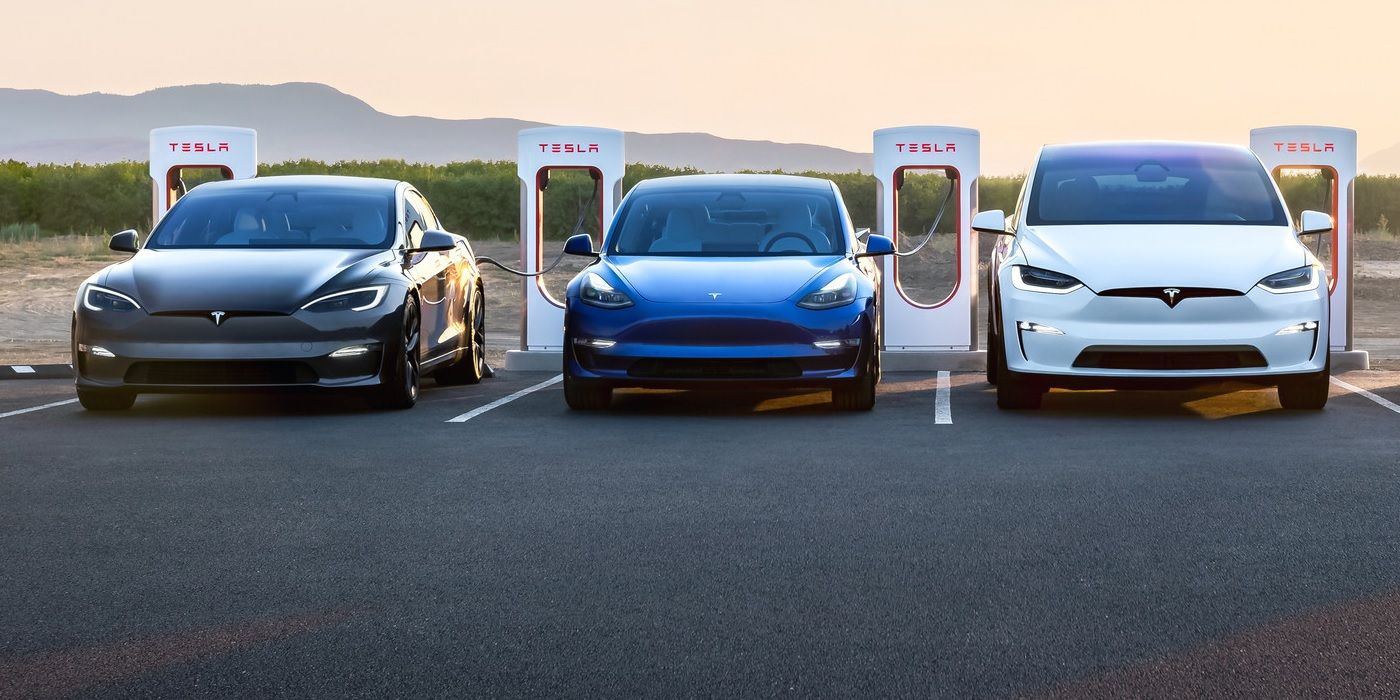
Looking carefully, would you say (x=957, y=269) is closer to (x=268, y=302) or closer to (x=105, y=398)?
(x=268, y=302)

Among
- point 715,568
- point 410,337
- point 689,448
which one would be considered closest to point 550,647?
point 715,568

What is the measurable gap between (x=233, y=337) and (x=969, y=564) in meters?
5.96

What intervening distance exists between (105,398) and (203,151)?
17.6 feet

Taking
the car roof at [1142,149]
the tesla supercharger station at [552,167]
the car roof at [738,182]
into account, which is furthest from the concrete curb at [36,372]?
the car roof at [1142,149]

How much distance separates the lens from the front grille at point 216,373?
10.3 meters

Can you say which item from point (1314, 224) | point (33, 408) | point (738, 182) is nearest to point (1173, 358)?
point (1314, 224)

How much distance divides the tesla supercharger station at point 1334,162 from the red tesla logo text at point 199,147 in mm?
9455

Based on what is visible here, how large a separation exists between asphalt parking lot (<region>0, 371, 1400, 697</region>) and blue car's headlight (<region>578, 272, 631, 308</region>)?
0.91 m

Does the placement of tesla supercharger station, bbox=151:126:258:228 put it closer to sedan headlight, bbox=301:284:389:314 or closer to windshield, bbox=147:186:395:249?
windshield, bbox=147:186:395:249

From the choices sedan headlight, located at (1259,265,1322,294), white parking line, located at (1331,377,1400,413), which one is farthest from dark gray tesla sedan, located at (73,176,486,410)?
white parking line, located at (1331,377,1400,413)

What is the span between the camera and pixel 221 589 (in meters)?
5.32

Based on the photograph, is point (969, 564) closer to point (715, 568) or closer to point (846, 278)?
point (715, 568)

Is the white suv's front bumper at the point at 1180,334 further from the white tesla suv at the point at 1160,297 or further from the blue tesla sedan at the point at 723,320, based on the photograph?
the blue tesla sedan at the point at 723,320

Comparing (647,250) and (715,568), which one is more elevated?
(647,250)
